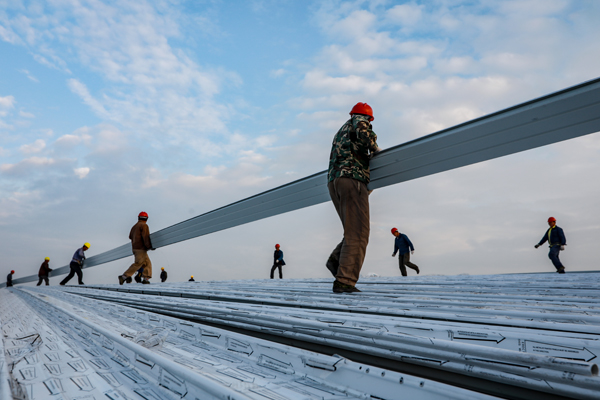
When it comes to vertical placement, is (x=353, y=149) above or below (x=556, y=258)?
above

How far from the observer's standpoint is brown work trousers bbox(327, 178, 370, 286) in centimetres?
289

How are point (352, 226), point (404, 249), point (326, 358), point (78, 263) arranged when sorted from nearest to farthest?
point (326, 358) < point (352, 226) < point (404, 249) < point (78, 263)

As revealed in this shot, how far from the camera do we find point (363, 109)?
3.26 metres

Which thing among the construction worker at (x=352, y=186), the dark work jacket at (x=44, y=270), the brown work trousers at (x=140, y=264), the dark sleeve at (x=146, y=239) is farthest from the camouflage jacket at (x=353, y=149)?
the dark work jacket at (x=44, y=270)

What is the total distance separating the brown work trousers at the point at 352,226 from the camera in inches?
114

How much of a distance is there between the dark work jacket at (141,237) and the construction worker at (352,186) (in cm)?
625

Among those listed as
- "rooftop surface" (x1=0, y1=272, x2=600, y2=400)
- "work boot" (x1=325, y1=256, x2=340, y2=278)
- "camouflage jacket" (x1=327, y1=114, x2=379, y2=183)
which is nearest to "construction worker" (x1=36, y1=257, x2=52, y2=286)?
"work boot" (x1=325, y1=256, x2=340, y2=278)

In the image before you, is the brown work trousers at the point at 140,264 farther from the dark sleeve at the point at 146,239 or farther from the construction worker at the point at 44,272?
the construction worker at the point at 44,272

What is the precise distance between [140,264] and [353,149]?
6.92m

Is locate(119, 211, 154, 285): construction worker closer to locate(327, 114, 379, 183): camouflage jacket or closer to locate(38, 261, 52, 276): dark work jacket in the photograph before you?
locate(327, 114, 379, 183): camouflage jacket

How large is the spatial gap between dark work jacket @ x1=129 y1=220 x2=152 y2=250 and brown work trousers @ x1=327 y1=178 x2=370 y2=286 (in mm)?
6390

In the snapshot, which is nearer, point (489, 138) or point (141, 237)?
point (489, 138)

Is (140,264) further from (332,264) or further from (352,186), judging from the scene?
(352,186)

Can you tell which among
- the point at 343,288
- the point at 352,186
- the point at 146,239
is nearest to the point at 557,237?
the point at 352,186
